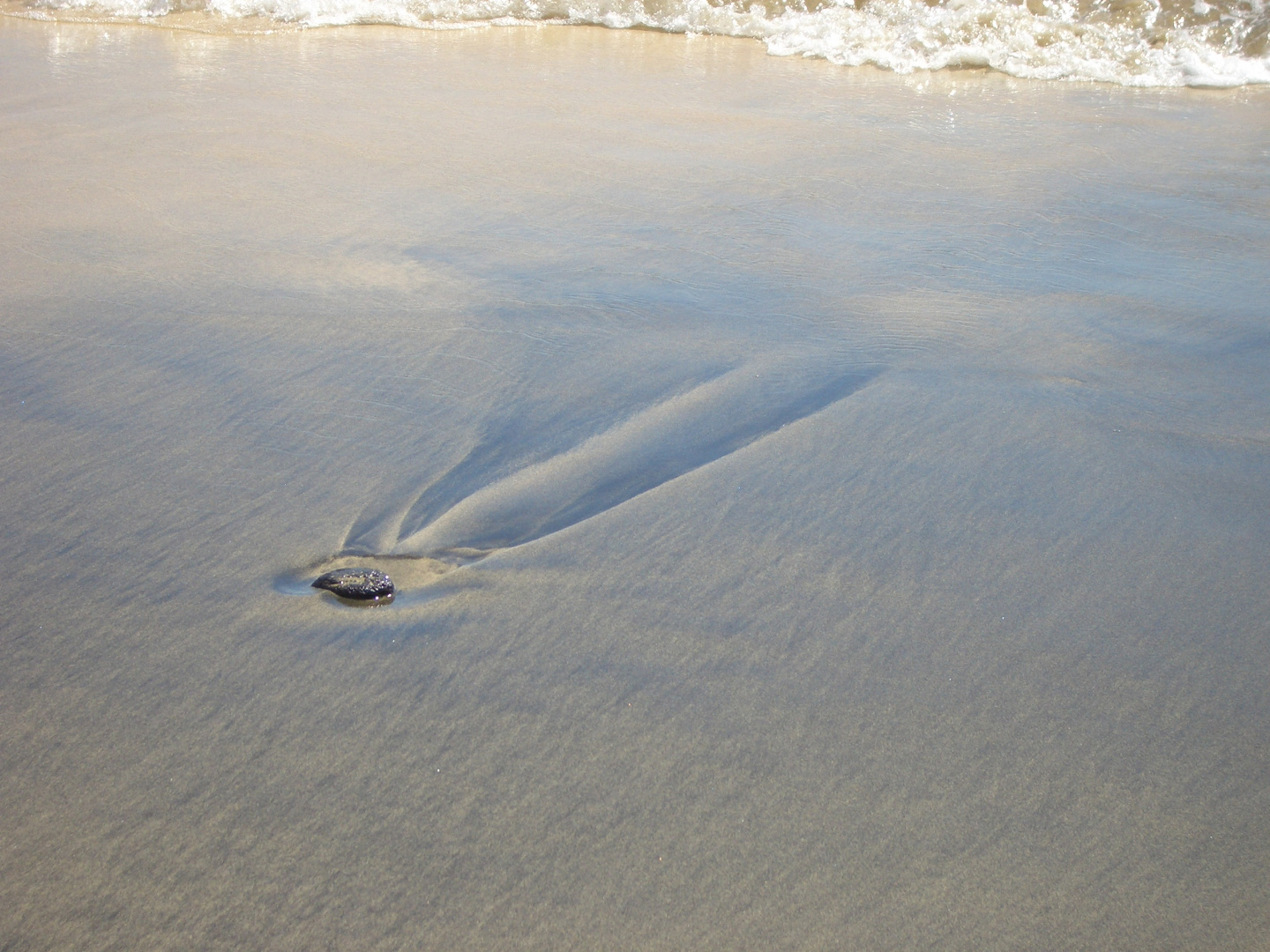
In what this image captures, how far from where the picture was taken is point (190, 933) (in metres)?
1.22

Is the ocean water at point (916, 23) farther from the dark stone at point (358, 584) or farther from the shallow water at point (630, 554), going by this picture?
the dark stone at point (358, 584)

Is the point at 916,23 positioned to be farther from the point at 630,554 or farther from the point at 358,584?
the point at 358,584

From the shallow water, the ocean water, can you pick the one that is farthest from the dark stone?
the ocean water

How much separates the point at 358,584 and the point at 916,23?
18.1 ft

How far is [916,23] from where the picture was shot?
5.84 meters

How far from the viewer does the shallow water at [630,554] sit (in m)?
1.31

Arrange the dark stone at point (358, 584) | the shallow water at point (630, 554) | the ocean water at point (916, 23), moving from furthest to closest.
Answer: the ocean water at point (916, 23), the dark stone at point (358, 584), the shallow water at point (630, 554)

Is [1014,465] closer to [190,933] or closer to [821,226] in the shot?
[821,226]

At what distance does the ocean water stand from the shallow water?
86.8 inches

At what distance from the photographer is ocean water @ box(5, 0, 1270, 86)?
5461 mm

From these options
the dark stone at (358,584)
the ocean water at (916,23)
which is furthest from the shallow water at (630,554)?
the ocean water at (916,23)

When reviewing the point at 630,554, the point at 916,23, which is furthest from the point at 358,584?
the point at 916,23

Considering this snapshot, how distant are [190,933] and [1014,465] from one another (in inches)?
70.0

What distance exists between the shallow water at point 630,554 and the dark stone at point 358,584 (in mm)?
40
